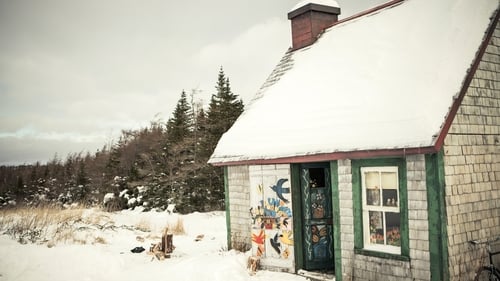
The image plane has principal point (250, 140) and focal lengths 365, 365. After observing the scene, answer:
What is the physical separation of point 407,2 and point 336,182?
532cm

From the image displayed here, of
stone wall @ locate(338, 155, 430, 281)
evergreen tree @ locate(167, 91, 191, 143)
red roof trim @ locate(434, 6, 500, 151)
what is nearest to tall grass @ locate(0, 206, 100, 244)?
stone wall @ locate(338, 155, 430, 281)

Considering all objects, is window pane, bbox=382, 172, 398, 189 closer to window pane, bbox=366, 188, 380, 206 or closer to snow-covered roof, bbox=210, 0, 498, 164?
window pane, bbox=366, 188, 380, 206

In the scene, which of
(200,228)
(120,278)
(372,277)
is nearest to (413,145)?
(372,277)

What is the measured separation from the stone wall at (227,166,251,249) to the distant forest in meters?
12.3

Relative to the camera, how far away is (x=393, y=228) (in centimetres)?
645

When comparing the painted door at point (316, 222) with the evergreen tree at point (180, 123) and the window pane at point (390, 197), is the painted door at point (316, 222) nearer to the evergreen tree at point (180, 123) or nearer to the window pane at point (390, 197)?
the window pane at point (390, 197)

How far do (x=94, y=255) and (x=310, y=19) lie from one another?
933 centimetres

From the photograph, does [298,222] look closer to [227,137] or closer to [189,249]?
[227,137]

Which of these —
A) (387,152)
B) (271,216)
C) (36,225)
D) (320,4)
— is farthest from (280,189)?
(36,225)

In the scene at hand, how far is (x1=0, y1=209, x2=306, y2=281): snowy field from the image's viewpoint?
851 cm

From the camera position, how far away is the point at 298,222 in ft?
26.3

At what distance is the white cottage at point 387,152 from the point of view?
234 inches

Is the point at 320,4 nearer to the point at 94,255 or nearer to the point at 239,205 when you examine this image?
the point at 239,205

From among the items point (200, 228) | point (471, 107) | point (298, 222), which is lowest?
point (200, 228)
